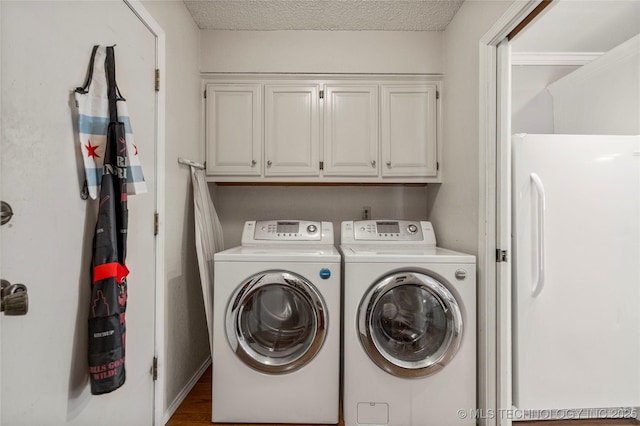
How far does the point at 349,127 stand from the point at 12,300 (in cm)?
207

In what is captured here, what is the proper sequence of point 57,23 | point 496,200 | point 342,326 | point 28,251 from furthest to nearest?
point 342,326, point 496,200, point 57,23, point 28,251

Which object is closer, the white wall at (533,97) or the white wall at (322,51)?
the white wall at (322,51)

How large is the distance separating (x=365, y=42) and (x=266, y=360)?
2332 mm

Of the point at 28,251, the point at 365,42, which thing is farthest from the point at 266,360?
the point at 365,42

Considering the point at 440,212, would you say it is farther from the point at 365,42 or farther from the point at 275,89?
the point at 275,89

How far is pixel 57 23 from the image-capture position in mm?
1019

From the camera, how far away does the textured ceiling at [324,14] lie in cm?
207

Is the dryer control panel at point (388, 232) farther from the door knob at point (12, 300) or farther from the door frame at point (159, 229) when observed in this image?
the door knob at point (12, 300)

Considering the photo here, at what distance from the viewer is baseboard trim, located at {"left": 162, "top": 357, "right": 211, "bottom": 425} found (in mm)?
1737

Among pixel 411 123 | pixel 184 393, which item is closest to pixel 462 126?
pixel 411 123

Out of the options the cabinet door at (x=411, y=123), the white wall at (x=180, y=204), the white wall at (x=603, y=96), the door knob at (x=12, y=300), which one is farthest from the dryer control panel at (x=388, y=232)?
the door knob at (x=12, y=300)

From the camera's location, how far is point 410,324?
1746 mm

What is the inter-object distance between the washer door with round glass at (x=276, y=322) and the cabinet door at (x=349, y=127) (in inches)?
39.6

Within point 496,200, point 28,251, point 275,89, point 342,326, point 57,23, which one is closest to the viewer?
point 28,251
